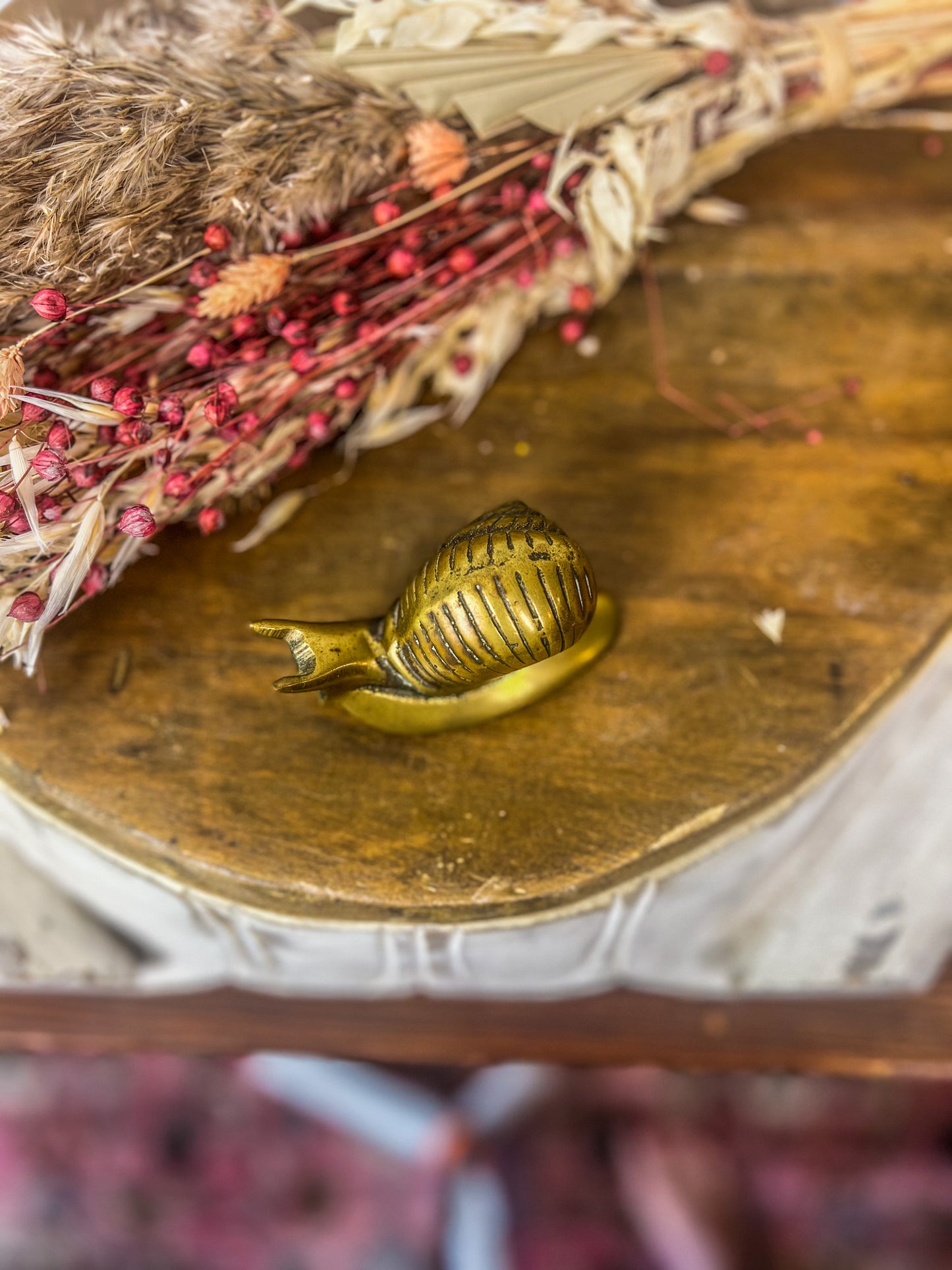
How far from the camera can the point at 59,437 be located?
19.0 inches

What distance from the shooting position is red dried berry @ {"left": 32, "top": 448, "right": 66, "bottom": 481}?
46 centimetres

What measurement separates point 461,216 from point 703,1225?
3.15 feet

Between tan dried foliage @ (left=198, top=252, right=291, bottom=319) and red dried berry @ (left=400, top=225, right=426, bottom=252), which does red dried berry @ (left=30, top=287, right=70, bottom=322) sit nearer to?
tan dried foliage @ (left=198, top=252, right=291, bottom=319)

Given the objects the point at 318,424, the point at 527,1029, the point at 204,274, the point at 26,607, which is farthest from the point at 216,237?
the point at 527,1029

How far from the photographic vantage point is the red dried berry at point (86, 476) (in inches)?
19.8

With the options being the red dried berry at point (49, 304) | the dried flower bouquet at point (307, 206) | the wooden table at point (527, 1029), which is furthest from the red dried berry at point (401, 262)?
the wooden table at point (527, 1029)

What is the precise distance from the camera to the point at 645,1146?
94 cm

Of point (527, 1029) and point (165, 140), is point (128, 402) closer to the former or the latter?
point (165, 140)

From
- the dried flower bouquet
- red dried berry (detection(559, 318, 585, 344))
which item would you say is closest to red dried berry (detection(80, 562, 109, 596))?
the dried flower bouquet

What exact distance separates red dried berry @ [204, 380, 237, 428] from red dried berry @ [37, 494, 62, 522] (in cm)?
10

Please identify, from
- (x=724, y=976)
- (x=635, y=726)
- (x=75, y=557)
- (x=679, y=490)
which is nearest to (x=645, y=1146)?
(x=724, y=976)

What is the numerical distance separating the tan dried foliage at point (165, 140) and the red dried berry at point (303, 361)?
66 millimetres

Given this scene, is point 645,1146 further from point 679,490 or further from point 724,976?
point 679,490

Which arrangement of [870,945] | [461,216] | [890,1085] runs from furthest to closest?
[890,1085] < [870,945] < [461,216]
